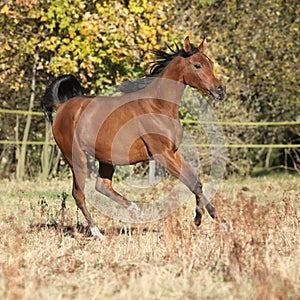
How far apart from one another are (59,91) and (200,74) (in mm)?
2322

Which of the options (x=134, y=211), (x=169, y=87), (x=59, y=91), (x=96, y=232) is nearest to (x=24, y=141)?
(x=59, y=91)

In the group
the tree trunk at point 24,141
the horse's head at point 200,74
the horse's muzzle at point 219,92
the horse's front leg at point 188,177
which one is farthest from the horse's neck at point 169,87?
the tree trunk at point 24,141

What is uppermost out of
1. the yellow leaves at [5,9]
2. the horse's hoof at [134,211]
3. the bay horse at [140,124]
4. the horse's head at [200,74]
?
the yellow leaves at [5,9]

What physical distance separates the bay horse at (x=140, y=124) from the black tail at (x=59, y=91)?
28 cm

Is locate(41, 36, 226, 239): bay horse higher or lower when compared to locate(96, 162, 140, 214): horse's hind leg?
higher

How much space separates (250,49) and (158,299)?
46.0 feet

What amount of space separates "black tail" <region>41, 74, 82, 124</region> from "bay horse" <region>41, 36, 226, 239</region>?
0.92 feet

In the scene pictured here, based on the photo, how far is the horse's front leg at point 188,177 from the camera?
23.9ft

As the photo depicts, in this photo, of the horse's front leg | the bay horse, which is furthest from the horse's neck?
the horse's front leg

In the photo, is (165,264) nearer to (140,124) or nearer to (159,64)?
(140,124)

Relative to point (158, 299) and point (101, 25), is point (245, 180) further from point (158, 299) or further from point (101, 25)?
point (158, 299)

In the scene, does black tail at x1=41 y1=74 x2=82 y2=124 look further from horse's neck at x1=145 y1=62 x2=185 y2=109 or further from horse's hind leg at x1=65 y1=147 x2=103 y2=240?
horse's neck at x1=145 y1=62 x2=185 y2=109

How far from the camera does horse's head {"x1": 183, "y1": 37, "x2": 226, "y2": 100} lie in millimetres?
7394

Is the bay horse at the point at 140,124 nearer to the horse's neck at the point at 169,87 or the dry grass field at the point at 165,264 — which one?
the horse's neck at the point at 169,87
